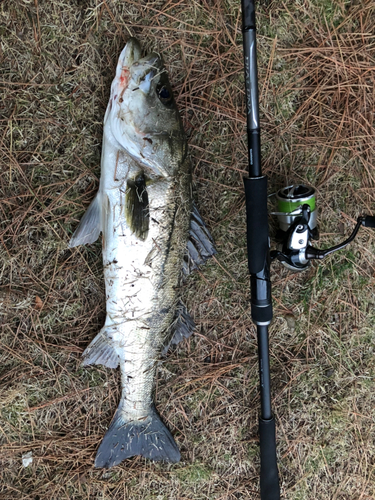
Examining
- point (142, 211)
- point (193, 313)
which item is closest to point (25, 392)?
point (193, 313)

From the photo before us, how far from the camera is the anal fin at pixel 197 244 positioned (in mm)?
2432

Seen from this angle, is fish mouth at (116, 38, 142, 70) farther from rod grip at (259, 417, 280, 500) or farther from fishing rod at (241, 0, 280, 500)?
rod grip at (259, 417, 280, 500)

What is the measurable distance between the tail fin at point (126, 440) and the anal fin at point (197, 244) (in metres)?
1.16

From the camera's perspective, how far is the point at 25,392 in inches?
104

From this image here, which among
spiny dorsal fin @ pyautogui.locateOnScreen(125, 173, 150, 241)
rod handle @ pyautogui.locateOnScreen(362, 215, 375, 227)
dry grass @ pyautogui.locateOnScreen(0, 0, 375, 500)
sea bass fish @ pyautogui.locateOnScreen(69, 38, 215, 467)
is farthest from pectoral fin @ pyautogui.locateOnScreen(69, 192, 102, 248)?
rod handle @ pyautogui.locateOnScreen(362, 215, 375, 227)

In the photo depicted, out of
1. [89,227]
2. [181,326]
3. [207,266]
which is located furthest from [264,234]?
[89,227]

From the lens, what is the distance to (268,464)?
257cm

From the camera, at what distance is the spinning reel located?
7.73ft

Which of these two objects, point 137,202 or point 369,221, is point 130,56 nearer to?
point 137,202

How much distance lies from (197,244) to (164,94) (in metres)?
1.01

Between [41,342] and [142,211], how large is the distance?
133 centimetres

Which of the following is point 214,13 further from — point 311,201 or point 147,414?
point 147,414

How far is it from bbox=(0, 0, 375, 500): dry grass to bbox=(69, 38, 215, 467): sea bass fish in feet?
0.72

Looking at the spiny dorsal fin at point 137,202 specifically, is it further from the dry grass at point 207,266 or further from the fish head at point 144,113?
the dry grass at point 207,266
